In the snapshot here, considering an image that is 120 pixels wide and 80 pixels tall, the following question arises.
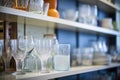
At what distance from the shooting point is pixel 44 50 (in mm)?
1336

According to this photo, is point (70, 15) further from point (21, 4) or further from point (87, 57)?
point (21, 4)

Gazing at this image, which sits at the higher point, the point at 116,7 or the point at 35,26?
the point at 116,7

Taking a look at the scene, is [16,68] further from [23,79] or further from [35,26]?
[35,26]

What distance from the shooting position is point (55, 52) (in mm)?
1397

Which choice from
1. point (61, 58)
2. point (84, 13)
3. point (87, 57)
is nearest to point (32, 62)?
point (61, 58)

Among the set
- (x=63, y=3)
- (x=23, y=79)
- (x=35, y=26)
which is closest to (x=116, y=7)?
(x=63, y=3)

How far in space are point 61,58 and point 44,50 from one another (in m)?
0.14

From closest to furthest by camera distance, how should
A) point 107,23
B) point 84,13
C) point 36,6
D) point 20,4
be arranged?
point 20,4 → point 36,6 → point 84,13 → point 107,23

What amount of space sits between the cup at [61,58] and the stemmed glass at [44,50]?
0.21 ft

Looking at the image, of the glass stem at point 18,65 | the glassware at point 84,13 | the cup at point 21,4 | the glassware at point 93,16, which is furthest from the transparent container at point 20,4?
the glassware at point 93,16

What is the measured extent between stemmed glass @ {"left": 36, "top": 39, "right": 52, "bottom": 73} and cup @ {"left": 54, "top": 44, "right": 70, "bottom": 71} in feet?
0.21

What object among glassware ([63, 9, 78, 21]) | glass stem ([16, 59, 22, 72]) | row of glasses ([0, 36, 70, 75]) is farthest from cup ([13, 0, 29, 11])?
glassware ([63, 9, 78, 21])

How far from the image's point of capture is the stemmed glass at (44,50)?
1.31m

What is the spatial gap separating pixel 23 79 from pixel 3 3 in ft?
1.40
